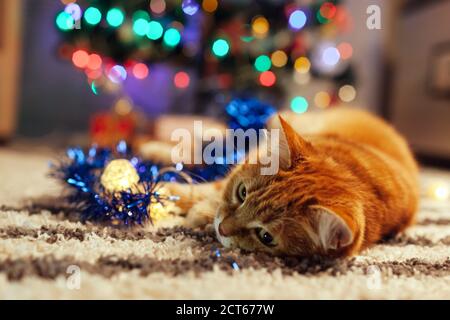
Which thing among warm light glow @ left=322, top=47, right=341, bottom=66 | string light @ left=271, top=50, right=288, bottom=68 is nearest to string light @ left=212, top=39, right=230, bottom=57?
string light @ left=271, top=50, right=288, bottom=68

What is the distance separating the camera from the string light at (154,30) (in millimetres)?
2178

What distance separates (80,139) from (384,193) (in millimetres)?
2177

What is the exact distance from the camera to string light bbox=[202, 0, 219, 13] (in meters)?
2.22

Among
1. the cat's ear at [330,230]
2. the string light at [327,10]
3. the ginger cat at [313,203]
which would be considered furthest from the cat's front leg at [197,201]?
the string light at [327,10]

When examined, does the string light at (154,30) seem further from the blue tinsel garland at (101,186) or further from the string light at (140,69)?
the blue tinsel garland at (101,186)

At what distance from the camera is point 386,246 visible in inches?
35.9

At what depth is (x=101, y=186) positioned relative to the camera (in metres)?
0.97

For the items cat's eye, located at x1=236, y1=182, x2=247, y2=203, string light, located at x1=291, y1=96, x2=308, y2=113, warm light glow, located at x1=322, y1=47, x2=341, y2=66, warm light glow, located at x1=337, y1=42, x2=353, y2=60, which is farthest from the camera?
warm light glow, located at x1=337, y1=42, x2=353, y2=60

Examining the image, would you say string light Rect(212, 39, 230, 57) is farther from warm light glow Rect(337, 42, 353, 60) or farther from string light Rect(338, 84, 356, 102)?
warm light glow Rect(337, 42, 353, 60)

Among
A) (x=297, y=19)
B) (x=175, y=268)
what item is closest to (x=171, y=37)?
(x=297, y=19)

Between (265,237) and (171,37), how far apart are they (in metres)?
1.66

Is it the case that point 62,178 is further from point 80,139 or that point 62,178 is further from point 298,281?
point 80,139

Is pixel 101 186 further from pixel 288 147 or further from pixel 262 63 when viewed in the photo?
pixel 262 63
